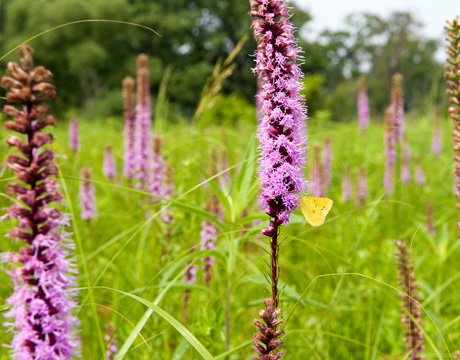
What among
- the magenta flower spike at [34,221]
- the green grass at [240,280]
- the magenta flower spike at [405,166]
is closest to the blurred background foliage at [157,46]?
the magenta flower spike at [405,166]

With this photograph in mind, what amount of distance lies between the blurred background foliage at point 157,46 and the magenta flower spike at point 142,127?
32.3m

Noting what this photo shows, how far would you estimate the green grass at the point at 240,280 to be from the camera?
2191 millimetres

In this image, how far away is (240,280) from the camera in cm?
249

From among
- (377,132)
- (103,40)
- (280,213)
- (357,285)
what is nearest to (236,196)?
(280,213)

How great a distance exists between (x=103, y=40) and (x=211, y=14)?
50.7 feet

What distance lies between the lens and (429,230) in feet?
16.2

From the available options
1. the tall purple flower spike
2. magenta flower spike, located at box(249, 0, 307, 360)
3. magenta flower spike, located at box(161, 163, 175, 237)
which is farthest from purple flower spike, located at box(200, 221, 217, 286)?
the tall purple flower spike

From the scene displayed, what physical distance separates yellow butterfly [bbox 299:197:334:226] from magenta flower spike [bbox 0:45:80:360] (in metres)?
0.92

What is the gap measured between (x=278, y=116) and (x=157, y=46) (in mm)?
58022

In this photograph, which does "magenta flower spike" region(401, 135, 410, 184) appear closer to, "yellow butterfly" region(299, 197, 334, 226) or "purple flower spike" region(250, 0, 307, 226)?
"yellow butterfly" region(299, 197, 334, 226)

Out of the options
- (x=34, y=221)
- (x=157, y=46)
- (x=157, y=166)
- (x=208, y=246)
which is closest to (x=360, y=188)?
(x=157, y=166)

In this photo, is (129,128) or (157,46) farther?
(157,46)

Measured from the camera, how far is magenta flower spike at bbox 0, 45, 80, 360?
124 centimetres

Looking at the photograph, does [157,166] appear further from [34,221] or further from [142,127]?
[34,221]
